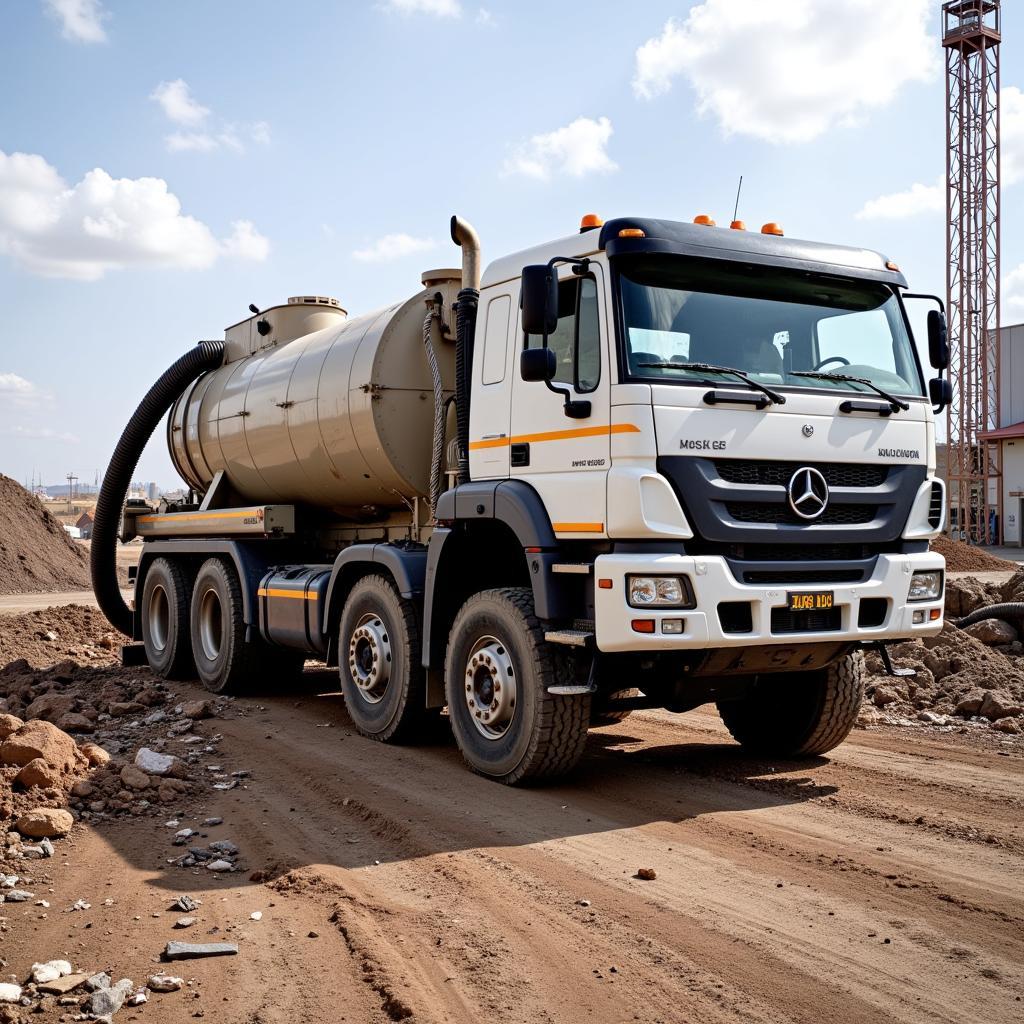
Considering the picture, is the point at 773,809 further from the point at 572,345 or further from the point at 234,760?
the point at 234,760

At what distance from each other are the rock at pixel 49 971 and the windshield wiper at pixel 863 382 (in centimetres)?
495

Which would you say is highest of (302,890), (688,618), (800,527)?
(800,527)

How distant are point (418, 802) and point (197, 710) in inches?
147

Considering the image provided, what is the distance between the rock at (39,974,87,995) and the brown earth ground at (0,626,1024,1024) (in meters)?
0.16

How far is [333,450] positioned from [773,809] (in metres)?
4.95

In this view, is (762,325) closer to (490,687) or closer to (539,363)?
(539,363)

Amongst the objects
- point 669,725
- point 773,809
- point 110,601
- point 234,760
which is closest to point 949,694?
point 669,725

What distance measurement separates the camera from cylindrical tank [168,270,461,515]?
8992mm

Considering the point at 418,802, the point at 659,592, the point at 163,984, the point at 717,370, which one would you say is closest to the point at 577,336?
the point at 717,370

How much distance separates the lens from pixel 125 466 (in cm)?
1376

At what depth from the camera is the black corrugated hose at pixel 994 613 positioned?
38.4 ft

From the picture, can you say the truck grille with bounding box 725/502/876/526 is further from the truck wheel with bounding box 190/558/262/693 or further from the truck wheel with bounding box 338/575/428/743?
the truck wheel with bounding box 190/558/262/693

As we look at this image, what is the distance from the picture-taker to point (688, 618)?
239 inches

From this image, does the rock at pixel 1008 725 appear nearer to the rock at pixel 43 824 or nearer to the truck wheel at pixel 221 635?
the rock at pixel 43 824
